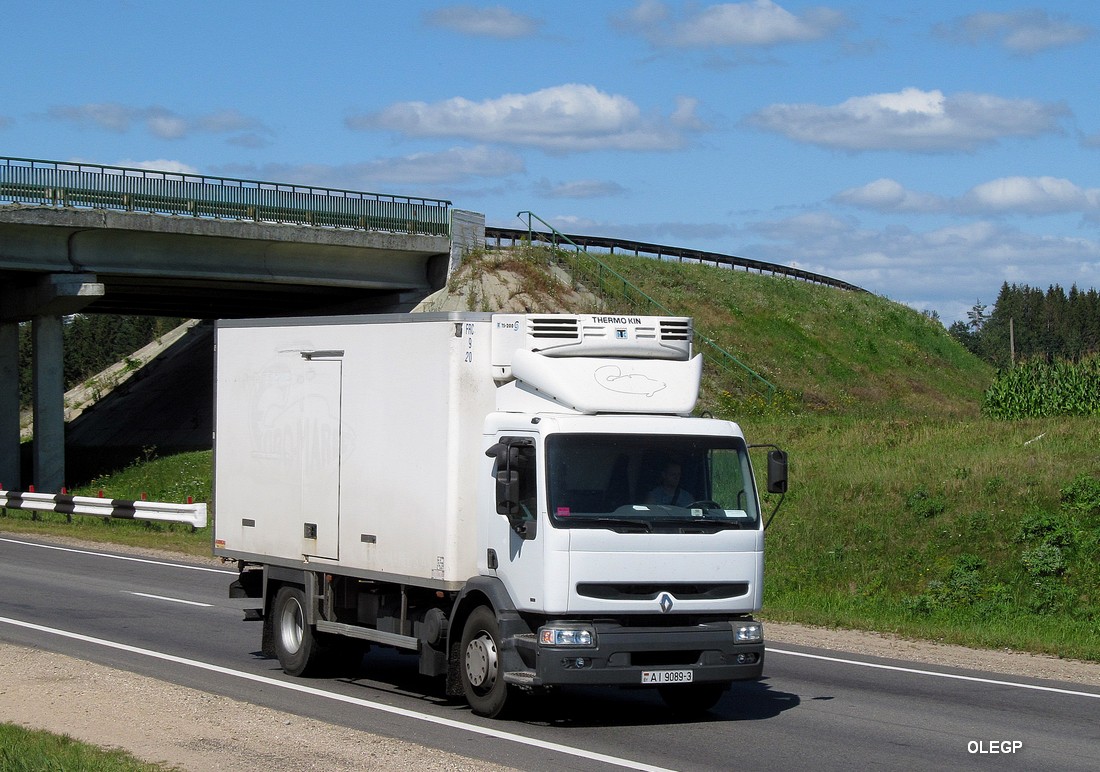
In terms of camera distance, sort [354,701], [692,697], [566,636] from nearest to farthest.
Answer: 1. [566,636]
2. [692,697]
3. [354,701]

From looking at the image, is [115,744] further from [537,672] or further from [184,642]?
[184,642]

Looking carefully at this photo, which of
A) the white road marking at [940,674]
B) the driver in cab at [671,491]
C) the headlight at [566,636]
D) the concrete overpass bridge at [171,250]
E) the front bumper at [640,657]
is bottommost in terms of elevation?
the white road marking at [940,674]

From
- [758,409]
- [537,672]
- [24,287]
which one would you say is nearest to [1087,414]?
[758,409]

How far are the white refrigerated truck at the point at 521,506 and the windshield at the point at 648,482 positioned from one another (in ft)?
0.05

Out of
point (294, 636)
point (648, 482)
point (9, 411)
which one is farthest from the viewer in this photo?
point (9, 411)

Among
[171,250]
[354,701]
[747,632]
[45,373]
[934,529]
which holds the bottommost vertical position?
[354,701]

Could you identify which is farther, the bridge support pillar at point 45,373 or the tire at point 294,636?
the bridge support pillar at point 45,373

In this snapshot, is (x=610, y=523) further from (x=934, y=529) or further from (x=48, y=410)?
(x=48, y=410)

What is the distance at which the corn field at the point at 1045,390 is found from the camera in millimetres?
32625

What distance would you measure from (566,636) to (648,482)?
1.40 metres

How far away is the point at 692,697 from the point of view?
37.4 feet

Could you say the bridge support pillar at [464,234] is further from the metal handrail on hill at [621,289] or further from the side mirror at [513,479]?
the side mirror at [513,479]

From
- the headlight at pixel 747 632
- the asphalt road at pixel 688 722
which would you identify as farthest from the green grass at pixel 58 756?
the headlight at pixel 747 632

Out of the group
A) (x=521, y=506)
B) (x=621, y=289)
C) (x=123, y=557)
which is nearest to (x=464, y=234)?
(x=621, y=289)
